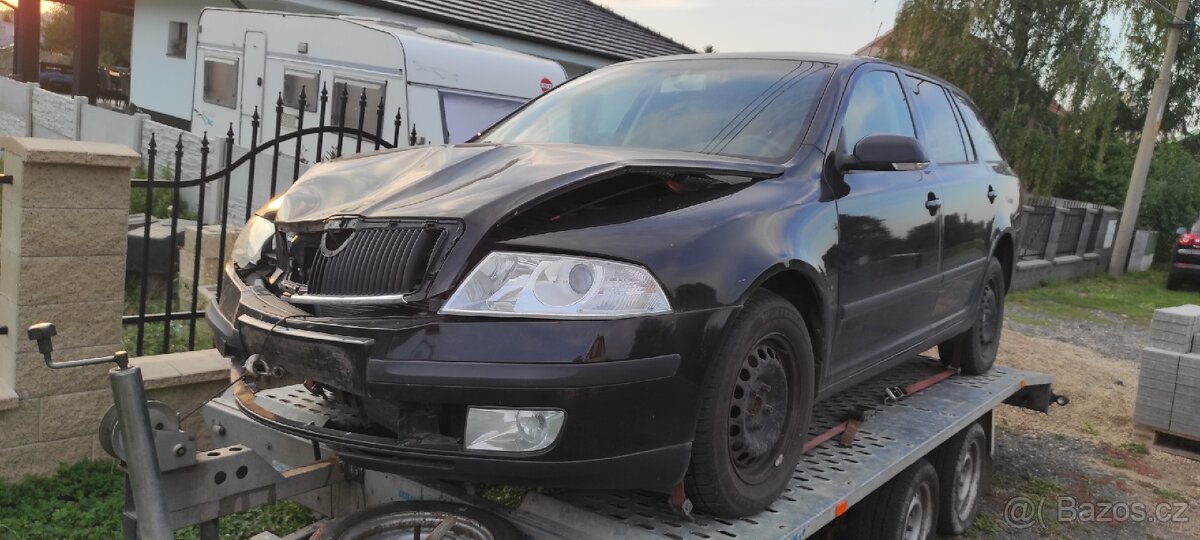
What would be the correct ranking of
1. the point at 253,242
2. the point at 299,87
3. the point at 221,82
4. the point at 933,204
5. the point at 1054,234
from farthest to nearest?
the point at 1054,234 → the point at 221,82 → the point at 299,87 → the point at 933,204 → the point at 253,242

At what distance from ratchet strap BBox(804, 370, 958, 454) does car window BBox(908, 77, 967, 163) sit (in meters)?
1.14

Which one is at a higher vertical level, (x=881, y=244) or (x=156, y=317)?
(x=881, y=244)

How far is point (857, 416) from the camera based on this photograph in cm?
398

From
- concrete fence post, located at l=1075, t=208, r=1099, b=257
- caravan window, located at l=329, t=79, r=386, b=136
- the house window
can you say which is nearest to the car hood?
caravan window, located at l=329, t=79, r=386, b=136

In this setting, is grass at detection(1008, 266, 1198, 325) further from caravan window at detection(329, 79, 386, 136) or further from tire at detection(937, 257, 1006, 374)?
caravan window at detection(329, 79, 386, 136)

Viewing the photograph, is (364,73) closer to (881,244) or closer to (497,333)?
(881,244)

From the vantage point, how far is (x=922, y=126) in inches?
175

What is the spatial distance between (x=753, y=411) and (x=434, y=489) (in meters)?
1.01

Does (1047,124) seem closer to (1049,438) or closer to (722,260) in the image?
(1049,438)

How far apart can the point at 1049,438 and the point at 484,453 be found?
567cm

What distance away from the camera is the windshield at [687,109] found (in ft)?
11.3

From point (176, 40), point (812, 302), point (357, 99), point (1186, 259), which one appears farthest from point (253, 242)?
point (1186, 259)

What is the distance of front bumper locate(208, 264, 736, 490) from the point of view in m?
2.25

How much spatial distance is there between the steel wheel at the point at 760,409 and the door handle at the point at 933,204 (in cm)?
153
